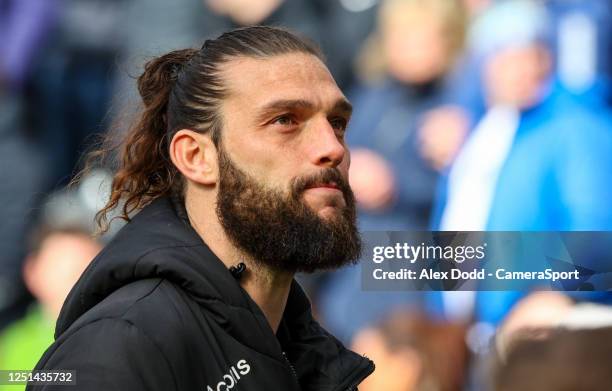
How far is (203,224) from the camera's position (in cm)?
201

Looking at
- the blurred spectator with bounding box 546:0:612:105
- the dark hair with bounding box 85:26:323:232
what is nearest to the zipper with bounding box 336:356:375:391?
the dark hair with bounding box 85:26:323:232

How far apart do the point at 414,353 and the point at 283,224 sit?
5.94 feet

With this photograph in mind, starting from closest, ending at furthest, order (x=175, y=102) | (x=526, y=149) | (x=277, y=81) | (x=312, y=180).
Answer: (x=312, y=180), (x=277, y=81), (x=175, y=102), (x=526, y=149)

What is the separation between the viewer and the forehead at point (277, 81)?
2016mm

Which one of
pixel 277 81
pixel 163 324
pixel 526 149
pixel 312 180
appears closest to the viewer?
pixel 163 324

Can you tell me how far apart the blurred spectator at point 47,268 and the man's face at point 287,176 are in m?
1.70

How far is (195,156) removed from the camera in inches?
81.2

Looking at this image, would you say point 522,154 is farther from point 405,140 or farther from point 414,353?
point 414,353

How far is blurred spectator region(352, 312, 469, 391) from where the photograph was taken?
11.8 feet

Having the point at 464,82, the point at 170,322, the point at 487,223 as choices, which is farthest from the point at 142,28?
the point at 170,322

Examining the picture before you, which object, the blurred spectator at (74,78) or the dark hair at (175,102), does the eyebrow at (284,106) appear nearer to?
the dark hair at (175,102)

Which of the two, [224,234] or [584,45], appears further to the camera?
[584,45]

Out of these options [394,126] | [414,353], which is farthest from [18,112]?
[414,353]

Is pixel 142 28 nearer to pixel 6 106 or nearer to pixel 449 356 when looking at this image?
pixel 6 106
